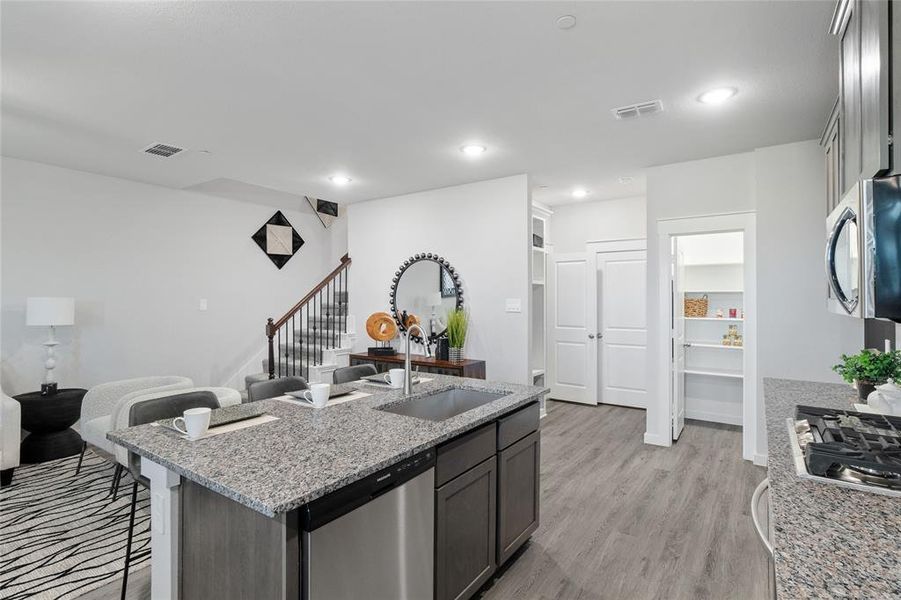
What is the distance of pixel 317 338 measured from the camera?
6129mm

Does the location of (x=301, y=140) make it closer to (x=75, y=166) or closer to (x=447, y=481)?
(x=75, y=166)

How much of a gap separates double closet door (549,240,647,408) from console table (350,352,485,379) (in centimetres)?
179

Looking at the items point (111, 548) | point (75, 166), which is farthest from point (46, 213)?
point (111, 548)

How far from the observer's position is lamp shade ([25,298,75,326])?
12.6ft

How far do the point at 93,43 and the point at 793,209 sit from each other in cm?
464

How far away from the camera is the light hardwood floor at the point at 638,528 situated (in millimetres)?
2152

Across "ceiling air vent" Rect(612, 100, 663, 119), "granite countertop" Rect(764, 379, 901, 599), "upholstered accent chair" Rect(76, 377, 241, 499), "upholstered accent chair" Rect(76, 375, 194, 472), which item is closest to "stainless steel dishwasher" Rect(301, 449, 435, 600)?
"granite countertop" Rect(764, 379, 901, 599)

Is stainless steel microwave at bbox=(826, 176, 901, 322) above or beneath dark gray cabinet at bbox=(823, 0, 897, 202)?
beneath

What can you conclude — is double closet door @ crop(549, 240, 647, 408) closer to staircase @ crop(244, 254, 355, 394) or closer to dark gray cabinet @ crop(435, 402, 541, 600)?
staircase @ crop(244, 254, 355, 394)

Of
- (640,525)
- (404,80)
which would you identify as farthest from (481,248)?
(640,525)

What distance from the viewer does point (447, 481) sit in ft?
5.79

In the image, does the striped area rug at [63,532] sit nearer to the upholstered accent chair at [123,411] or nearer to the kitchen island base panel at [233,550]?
the upholstered accent chair at [123,411]

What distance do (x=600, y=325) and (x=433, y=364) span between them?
242cm

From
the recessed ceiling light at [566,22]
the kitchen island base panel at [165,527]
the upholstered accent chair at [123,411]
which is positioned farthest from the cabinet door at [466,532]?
the recessed ceiling light at [566,22]
